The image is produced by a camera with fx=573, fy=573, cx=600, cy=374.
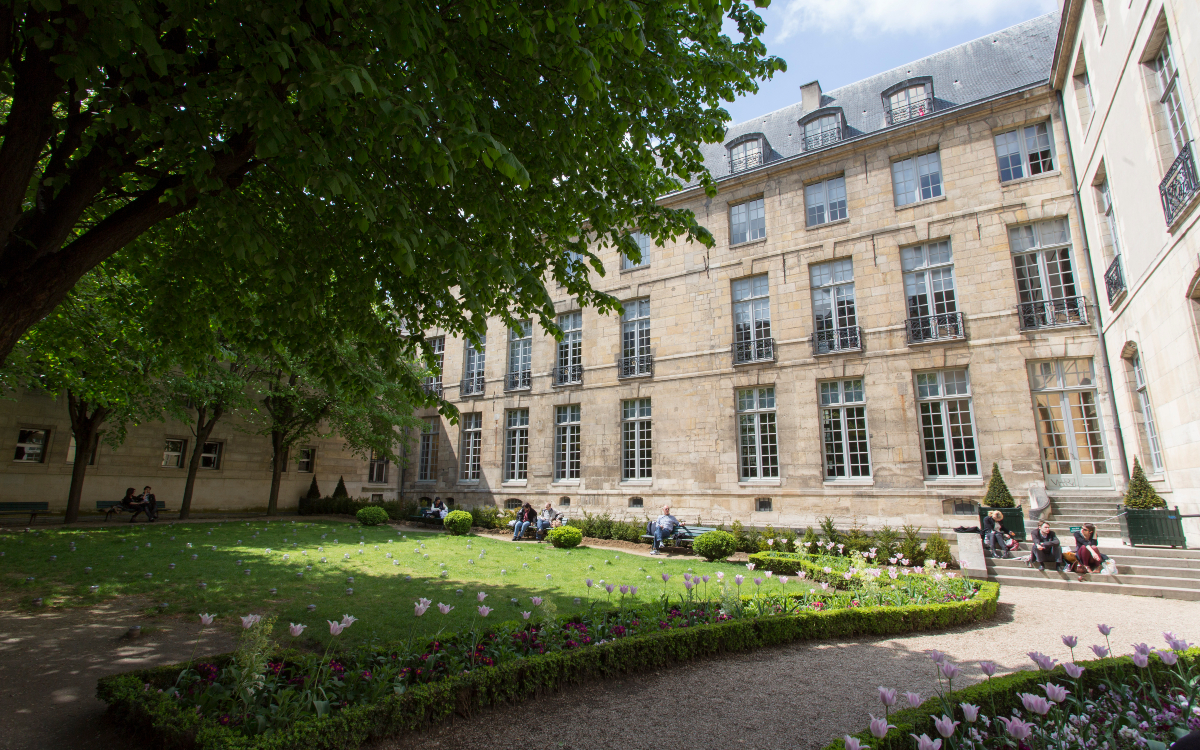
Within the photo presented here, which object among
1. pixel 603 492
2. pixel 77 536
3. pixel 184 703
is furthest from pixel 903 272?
pixel 77 536

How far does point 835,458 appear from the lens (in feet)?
49.3

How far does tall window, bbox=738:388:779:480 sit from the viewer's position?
15992 millimetres

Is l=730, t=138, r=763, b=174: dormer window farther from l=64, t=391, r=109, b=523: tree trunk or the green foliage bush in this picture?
l=64, t=391, r=109, b=523: tree trunk

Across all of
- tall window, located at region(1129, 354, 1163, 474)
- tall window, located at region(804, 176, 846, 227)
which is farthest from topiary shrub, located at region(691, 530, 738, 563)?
tall window, located at region(804, 176, 846, 227)

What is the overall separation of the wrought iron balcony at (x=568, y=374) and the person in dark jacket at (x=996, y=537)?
12107 mm

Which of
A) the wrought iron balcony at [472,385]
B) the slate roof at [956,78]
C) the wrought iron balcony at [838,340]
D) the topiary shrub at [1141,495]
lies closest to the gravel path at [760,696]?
the topiary shrub at [1141,495]

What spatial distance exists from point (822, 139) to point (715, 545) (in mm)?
12497

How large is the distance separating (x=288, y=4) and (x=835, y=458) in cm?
1477

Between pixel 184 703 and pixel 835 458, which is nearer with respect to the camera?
pixel 184 703

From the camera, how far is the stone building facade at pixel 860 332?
1316 cm

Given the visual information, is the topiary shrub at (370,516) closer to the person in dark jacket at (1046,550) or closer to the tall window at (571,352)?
the tall window at (571,352)

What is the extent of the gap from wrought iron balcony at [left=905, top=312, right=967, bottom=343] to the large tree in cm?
1074

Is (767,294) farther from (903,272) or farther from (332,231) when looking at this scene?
(332,231)

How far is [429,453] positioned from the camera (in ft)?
79.2
